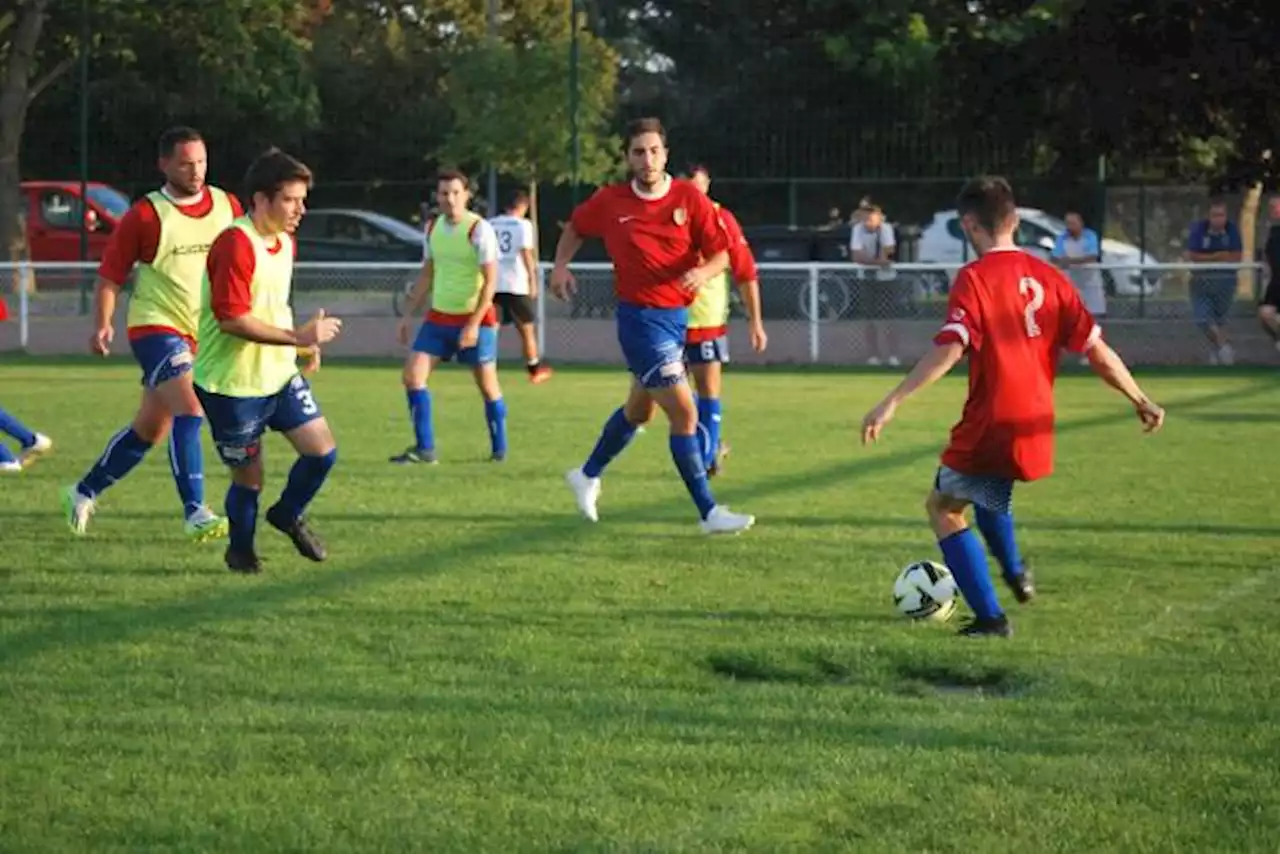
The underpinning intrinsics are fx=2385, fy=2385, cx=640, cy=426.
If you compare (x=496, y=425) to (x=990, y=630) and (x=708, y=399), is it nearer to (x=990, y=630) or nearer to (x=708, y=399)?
(x=708, y=399)

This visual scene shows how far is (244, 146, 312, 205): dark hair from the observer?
30.3 ft

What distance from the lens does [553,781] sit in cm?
586

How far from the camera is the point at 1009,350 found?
805cm

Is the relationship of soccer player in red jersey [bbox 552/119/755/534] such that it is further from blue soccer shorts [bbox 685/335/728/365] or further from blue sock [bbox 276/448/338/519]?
blue soccer shorts [bbox 685/335/728/365]

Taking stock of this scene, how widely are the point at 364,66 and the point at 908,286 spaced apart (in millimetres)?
24041

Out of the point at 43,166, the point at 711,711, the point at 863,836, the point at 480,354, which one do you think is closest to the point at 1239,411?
the point at 480,354

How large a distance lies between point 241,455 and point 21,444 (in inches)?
230

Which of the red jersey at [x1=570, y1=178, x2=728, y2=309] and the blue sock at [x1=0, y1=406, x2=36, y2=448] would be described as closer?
the red jersey at [x1=570, y1=178, x2=728, y2=309]

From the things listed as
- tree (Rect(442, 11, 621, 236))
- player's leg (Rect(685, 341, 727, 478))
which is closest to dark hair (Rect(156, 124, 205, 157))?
player's leg (Rect(685, 341, 727, 478))

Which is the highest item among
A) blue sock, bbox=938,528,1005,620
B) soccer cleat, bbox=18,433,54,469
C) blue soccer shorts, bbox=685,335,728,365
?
blue soccer shorts, bbox=685,335,728,365

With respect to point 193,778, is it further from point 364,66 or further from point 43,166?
point 364,66

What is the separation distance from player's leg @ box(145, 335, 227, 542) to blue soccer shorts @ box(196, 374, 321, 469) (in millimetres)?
957

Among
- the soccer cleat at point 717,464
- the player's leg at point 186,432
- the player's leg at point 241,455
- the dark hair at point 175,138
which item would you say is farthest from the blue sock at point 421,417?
the player's leg at point 241,455

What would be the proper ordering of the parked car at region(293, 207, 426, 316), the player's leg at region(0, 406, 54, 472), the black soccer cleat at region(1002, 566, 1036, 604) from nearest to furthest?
1. the black soccer cleat at region(1002, 566, 1036, 604)
2. the player's leg at region(0, 406, 54, 472)
3. the parked car at region(293, 207, 426, 316)
